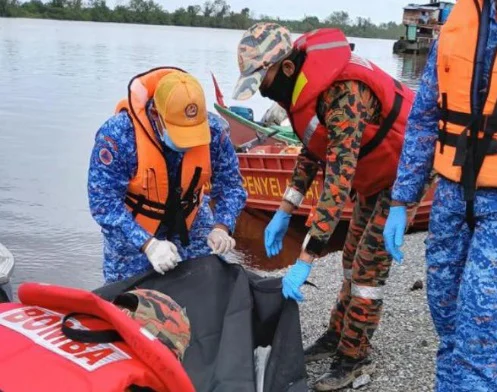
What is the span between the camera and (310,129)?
10.2 ft

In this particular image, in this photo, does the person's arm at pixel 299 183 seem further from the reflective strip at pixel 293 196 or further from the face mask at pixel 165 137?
the face mask at pixel 165 137

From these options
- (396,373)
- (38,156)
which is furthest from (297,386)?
(38,156)

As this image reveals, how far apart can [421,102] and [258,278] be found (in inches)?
41.0

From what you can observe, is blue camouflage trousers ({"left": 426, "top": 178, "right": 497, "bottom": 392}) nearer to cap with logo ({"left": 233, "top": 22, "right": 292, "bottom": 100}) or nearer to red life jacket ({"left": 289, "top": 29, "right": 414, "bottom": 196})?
red life jacket ({"left": 289, "top": 29, "right": 414, "bottom": 196})

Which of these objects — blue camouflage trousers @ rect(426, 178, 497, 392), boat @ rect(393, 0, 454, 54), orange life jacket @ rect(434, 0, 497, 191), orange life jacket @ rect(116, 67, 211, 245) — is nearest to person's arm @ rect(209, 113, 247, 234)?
orange life jacket @ rect(116, 67, 211, 245)

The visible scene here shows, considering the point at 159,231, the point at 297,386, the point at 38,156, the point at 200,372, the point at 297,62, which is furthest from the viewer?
the point at 38,156

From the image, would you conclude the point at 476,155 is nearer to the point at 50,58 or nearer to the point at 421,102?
the point at 421,102

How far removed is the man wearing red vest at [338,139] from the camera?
9.55 feet

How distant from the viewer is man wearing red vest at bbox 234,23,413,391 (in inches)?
115

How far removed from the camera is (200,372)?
2627 millimetres

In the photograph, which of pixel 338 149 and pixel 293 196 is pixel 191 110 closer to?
pixel 338 149

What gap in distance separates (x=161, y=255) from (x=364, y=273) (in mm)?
1065

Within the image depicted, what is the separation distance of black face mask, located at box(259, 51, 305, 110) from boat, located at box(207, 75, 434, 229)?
540 cm

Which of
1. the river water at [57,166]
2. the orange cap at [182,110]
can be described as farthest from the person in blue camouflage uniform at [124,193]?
the river water at [57,166]
